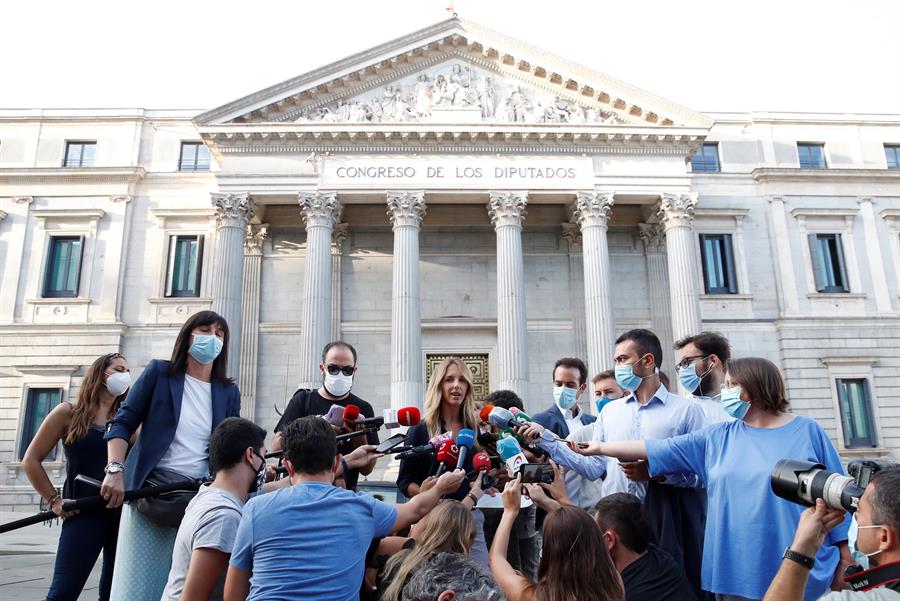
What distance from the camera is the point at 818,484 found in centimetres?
298

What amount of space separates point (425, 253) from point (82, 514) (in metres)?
21.7

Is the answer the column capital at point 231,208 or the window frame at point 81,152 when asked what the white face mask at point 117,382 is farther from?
the window frame at point 81,152

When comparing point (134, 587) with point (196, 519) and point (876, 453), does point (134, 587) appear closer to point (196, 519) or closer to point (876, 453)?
point (196, 519)

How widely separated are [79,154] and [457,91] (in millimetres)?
15486

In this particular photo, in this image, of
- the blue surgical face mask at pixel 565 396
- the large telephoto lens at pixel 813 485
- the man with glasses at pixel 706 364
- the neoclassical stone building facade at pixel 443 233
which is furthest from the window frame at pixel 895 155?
the large telephoto lens at pixel 813 485

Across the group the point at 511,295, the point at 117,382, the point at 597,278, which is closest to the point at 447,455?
the point at 117,382

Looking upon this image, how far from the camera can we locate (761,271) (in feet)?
86.1

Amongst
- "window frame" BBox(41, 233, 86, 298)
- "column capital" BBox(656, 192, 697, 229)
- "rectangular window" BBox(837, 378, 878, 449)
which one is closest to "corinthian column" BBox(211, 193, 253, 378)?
"window frame" BBox(41, 233, 86, 298)

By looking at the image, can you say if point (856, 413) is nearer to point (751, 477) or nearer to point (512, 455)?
point (751, 477)

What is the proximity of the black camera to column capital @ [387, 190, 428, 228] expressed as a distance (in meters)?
20.5

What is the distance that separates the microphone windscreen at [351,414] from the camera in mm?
5152

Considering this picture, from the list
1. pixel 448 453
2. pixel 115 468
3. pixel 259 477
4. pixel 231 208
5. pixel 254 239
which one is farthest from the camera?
pixel 254 239

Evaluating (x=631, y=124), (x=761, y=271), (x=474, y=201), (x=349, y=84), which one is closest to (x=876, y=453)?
(x=761, y=271)

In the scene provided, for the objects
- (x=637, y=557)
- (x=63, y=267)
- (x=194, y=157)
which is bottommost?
(x=637, y=557)
